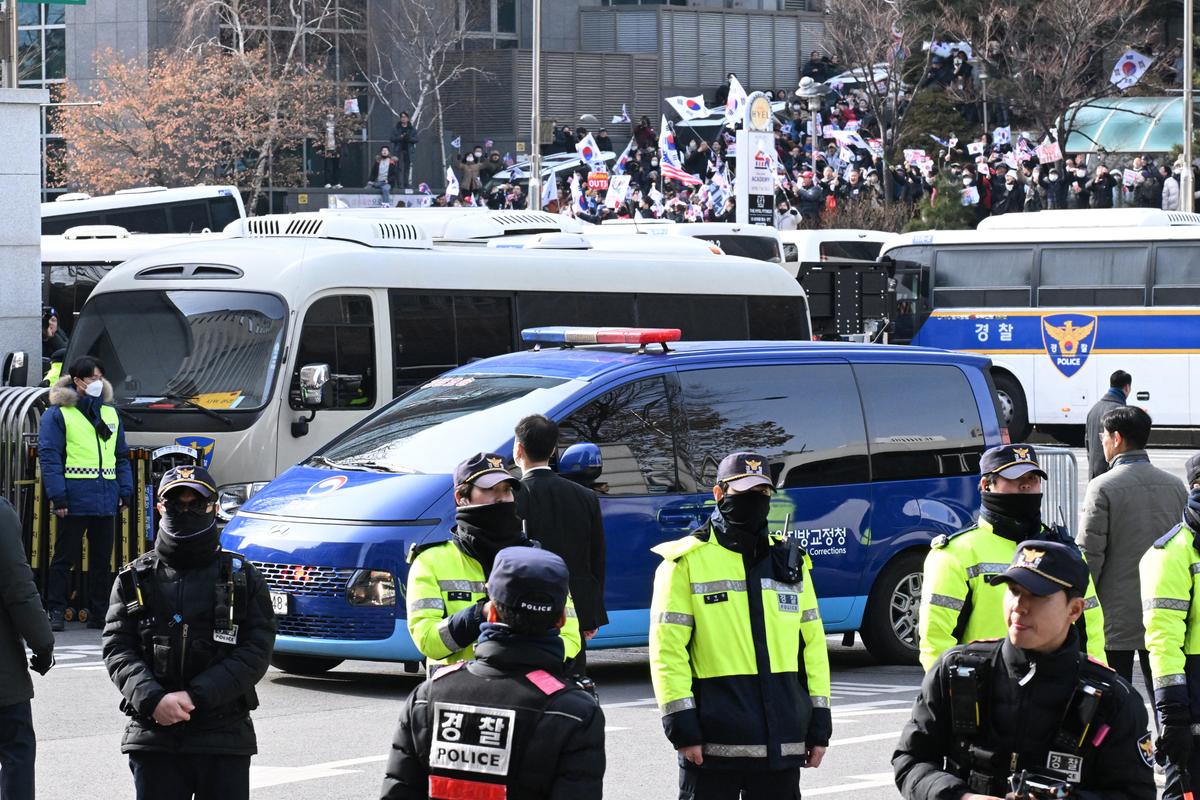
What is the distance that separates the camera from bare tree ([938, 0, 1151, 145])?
50.4 m

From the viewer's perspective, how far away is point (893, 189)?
4588 cm

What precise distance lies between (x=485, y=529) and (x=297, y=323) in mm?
8849

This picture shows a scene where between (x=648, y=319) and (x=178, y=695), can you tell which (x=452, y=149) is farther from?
(x=178, y=695)

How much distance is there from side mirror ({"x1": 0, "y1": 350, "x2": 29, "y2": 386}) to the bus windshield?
1.42ft

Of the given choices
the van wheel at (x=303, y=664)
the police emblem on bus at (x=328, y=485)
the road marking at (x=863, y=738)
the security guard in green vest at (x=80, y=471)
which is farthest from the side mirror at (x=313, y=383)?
the road marking at (x=863, y=738)

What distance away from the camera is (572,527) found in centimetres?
883

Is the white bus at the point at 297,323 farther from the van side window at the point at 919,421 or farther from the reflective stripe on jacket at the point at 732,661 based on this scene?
the reflective stripe on jacket at the point at 732,661

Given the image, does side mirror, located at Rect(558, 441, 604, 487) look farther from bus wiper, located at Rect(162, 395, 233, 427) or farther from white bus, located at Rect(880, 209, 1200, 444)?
white bus, located at Rect(880, 209, 1200, 444)

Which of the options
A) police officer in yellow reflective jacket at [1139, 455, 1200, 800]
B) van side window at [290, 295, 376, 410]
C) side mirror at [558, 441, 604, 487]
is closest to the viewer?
police officer in yellow reflective jacket at [1139, 455, 1200, 800]

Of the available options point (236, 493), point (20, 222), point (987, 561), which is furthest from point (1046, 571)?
point (20, 222)

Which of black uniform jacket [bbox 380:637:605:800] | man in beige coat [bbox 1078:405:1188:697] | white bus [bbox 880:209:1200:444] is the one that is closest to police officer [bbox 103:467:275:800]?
black uniform jacket [bbox 380:637:605:800]

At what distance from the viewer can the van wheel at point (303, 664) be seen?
11.6 meters

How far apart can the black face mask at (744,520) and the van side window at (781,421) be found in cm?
527

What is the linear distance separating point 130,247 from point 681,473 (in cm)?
1588
